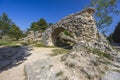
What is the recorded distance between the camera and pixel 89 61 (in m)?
9.41

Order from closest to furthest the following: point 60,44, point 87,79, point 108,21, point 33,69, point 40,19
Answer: point 87,79
point 33,69
point 60,44
point 108,21
point 40,19

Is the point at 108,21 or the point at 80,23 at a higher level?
the point at 108,21

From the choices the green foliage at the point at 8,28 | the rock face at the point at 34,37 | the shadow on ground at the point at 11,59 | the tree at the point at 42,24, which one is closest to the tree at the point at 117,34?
the tree at the point at 42,24

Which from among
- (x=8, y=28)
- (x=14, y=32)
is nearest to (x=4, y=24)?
(x=8, y=28)

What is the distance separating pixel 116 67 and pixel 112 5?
3396 cm

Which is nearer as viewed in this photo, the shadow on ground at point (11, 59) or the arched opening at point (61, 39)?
the shadow on ground at point (11, 59)

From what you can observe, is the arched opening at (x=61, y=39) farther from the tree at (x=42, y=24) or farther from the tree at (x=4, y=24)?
the tree at (x=4, y=24)

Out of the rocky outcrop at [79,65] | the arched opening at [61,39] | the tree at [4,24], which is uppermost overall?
the tree at [4,24]

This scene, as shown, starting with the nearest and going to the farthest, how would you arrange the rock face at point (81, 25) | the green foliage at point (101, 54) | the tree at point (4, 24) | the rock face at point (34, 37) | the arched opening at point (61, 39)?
1. the green foliage at point (101, 54)
2. the rock face at point (81, 25)
3. the arched opening at point (61, 39)
4. the rock face at point (34, 37)
5. the tree at point (4, 24)

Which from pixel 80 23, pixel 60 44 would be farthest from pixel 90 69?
pixel 60 44

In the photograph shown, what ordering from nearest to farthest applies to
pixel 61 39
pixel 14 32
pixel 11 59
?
pixel 11 59 → pixel 61 39 → pixel 14 32

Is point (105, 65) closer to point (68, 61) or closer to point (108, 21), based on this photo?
point (68, 61)

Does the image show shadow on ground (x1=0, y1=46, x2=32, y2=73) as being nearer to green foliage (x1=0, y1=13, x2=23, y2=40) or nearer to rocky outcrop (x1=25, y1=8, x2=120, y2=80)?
rocky outcrop (x1=25, y1=8, x2=120, y2=80)

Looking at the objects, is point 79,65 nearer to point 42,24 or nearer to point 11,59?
point 11,59
